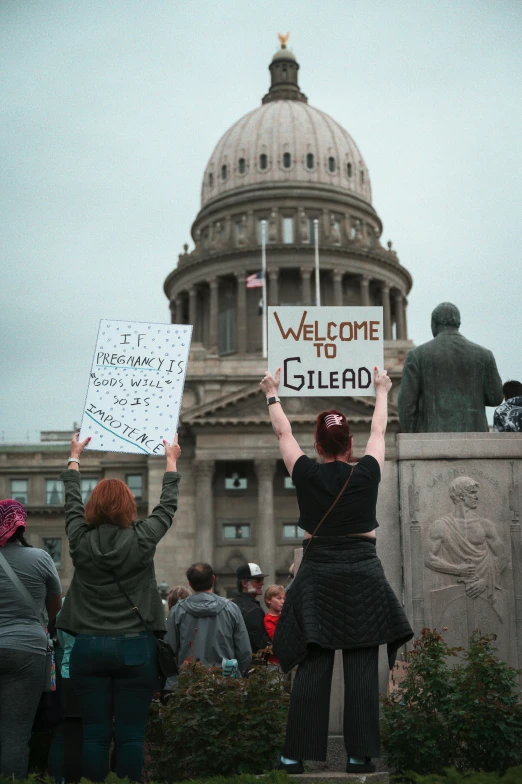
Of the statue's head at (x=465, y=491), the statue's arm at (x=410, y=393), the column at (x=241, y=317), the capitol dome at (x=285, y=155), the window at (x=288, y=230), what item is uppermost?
the capitol dome at (x=285, y=155)

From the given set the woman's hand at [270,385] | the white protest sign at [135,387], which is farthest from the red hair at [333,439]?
the white protest sign at [135,387]

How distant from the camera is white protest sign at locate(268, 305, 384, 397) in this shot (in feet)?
32.3

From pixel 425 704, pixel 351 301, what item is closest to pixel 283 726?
pixel 425 704

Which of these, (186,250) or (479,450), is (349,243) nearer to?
(186,250)

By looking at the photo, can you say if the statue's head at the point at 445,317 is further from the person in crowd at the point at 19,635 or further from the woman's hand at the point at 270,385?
the person in crowd at the point at 19,635

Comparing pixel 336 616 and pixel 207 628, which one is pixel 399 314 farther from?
pixel 336 616

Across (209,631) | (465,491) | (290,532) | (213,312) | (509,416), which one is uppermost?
(213,312)

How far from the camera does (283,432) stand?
7949 mm

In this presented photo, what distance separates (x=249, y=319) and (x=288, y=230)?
9068mm

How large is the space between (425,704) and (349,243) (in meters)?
81.5

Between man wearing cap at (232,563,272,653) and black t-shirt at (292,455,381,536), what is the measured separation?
536cm

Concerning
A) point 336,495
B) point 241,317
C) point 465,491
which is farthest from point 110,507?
point 241,317

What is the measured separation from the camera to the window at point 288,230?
291 feet

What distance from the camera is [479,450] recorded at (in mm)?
10836
